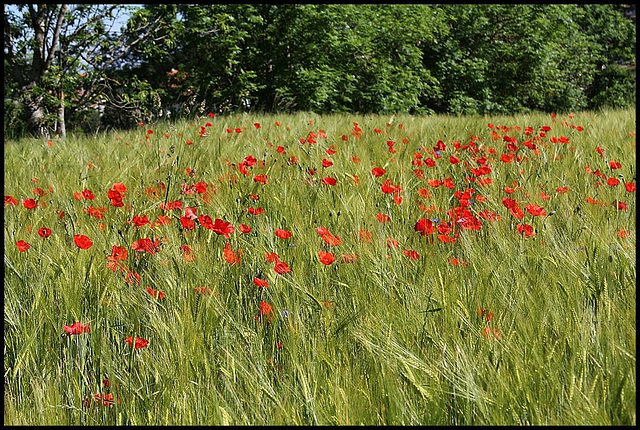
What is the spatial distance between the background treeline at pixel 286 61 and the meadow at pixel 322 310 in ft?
10.9

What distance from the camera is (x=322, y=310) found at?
1.24 meters

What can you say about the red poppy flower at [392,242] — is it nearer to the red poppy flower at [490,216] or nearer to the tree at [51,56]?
the red poppy flower at [490,216]

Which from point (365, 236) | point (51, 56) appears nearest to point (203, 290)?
point (365, 236)

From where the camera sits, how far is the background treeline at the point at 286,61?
614cm

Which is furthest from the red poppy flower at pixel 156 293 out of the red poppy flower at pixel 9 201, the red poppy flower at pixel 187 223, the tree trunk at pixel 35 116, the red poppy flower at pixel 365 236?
the tree trunk at pixel 35 116

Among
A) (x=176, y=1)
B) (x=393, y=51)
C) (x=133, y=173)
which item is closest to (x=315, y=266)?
(x=133, y=173)

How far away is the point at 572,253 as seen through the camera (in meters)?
1.39

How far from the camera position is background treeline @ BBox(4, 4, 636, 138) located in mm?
6141

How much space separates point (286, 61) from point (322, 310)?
7711 millimetres

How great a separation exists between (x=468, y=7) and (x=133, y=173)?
9.20 m

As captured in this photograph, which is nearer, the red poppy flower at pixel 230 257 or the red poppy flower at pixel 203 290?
the red poppy flower at pixel 203 290

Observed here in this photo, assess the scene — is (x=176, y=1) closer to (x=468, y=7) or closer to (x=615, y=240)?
(x=468, y=7)

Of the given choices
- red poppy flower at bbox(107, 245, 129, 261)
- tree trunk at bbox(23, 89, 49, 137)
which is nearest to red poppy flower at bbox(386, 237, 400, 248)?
red poppy flower at bbox(107, 245, 129, 261)

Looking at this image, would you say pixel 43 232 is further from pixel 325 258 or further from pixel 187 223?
pixel 325 258
